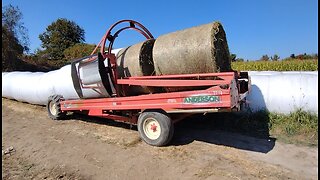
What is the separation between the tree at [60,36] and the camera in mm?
46278

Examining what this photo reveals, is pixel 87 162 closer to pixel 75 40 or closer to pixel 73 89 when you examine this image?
pixel 73 89

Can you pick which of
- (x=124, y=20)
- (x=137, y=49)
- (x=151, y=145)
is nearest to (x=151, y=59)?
(x=137, y=49)

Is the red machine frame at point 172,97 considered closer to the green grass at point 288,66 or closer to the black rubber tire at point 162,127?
the black rubber tire at point 162,127

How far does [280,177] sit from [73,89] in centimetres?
531

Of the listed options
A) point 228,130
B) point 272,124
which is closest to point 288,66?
point 272,124

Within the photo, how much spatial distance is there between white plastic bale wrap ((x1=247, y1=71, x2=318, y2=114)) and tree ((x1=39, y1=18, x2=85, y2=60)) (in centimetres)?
4207

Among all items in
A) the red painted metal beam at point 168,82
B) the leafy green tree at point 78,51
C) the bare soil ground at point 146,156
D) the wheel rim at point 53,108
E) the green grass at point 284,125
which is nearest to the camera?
the bare soil ground at point 146,156

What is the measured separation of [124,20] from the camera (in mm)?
6527

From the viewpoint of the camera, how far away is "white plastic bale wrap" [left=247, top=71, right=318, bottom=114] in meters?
6.14

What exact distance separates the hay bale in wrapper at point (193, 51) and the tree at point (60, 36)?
1661 inches

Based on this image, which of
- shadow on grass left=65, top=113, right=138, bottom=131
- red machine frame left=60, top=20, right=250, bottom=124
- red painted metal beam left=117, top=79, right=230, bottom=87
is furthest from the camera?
shadow on grass left=65, top=113, right=138, bottom=131

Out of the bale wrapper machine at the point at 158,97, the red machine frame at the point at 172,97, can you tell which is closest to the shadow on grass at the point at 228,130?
the bale wrapper machine at the point at 158,97

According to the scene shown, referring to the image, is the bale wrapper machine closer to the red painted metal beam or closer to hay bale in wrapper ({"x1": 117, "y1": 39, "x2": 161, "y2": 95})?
the red painted metal beam

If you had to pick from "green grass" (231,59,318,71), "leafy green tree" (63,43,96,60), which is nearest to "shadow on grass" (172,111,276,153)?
"green grass" (231,59,318,71)
